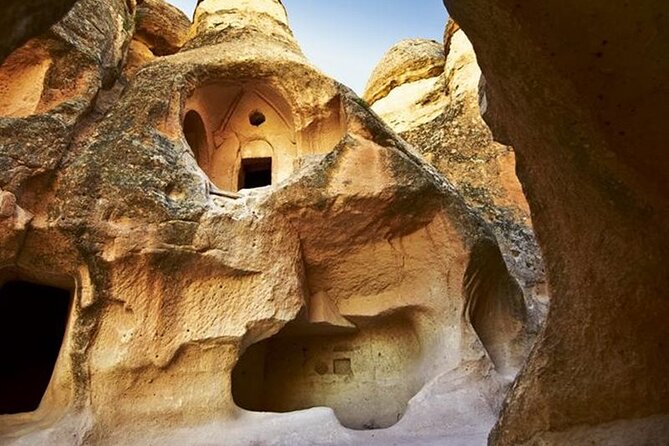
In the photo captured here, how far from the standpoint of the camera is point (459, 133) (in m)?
7.66

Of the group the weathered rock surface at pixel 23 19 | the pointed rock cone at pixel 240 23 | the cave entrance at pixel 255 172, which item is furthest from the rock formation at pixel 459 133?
the weathered rock surface at pixel 23 19

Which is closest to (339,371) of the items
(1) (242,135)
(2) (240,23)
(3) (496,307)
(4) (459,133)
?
(3) (496,307)

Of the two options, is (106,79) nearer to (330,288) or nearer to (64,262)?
(64,262)

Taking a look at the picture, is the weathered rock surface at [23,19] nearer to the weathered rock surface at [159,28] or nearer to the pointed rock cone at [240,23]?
the pointed rock cone at [240,23]

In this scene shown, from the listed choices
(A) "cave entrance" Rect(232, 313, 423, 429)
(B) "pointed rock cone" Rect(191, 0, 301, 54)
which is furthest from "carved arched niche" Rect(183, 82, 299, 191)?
(A) "cave entrance" Rect(232, 313, 423, 429)

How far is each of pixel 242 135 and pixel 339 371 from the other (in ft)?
11.3

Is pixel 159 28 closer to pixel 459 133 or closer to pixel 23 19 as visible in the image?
pixel 459 133

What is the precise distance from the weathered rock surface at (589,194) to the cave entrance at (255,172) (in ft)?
17.5

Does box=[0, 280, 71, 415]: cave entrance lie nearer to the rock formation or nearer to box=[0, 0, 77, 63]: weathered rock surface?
the rock formation

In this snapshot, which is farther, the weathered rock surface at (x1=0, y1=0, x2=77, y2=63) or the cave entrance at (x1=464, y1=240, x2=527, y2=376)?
the cave entrance at (x1=464, y1=240, x2=527, y2=376)

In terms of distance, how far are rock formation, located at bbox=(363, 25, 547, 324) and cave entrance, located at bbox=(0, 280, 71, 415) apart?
17.3ft

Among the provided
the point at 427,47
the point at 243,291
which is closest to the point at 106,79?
the point at 243,291

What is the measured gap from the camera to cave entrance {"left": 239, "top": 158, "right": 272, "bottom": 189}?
734 cm

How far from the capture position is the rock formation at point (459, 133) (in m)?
6.30
